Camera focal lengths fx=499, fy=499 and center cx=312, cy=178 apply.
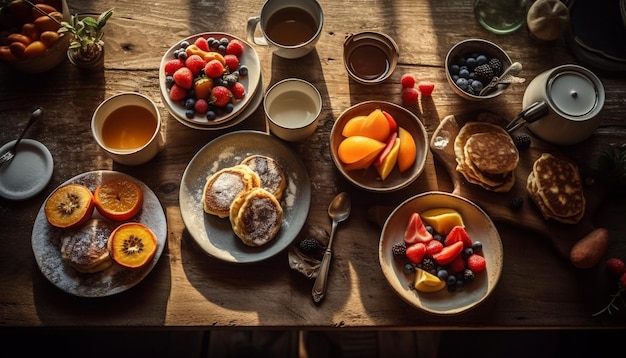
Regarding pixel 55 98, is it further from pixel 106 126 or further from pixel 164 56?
pixel 164 56

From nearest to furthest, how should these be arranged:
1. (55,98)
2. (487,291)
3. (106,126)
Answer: (487,291), (106,126), (55,98)

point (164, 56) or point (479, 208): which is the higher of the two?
point (164, 56)

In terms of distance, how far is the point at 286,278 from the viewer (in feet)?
5.64

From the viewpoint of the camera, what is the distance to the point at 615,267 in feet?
5.66

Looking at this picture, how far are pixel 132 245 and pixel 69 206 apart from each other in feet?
0.82

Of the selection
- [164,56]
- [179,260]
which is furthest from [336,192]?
[164,56]

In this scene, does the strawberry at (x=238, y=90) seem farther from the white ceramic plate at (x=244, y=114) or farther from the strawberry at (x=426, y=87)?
the strawberry at (x=426, y=87)

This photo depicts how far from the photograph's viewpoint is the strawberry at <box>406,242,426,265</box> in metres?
1.66

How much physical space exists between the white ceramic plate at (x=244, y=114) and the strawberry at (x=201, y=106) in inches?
2.2

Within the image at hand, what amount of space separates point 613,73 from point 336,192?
122cm

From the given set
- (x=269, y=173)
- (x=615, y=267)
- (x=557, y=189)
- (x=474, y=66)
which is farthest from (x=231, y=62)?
(x=615, y=267)

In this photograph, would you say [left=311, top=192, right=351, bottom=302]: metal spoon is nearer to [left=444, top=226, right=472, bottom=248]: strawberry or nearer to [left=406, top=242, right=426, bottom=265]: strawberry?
[left=406, top=242, right=426, bottom=265]: strawberry

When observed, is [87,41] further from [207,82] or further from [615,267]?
[615,267]

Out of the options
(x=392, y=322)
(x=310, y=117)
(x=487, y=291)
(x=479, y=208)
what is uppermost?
(x=310, y=117)
